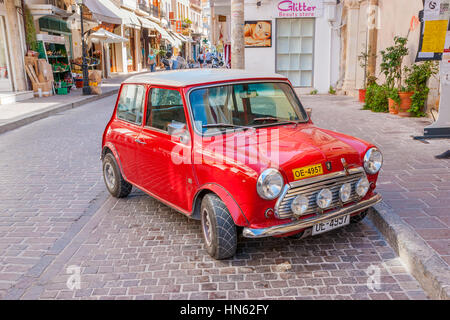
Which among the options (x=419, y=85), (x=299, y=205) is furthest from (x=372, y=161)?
(x=419, y=85)

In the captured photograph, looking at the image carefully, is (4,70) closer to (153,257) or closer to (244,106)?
(244,106)

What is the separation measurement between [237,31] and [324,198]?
8.65m

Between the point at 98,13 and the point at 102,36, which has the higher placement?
the point at 98,13

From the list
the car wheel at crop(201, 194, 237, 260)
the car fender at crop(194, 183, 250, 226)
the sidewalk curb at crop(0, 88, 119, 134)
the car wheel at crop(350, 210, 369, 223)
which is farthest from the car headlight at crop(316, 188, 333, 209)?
the sidewalk curb at crop(0, 88, 119, 134)

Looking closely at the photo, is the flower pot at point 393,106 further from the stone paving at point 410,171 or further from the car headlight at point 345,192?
the car headlight at point 345,192

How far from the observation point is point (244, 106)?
4.32 m

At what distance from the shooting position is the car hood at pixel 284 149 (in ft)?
11.4

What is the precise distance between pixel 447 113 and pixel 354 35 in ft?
26.8

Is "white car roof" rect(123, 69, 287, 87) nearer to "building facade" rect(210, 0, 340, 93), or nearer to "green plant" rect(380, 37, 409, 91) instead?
"green plant" rect(380, 37, 409, 91)

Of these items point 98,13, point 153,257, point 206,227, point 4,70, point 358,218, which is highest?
point 98,13

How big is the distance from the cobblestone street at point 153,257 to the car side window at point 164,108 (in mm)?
1147

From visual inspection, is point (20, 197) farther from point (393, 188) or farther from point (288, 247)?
point (393, 188)

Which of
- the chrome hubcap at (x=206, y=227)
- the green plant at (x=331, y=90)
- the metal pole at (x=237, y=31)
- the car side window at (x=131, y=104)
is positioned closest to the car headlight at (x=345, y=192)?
the chrome hubcap at (x=206, y=227)

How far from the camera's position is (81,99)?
16797mm
